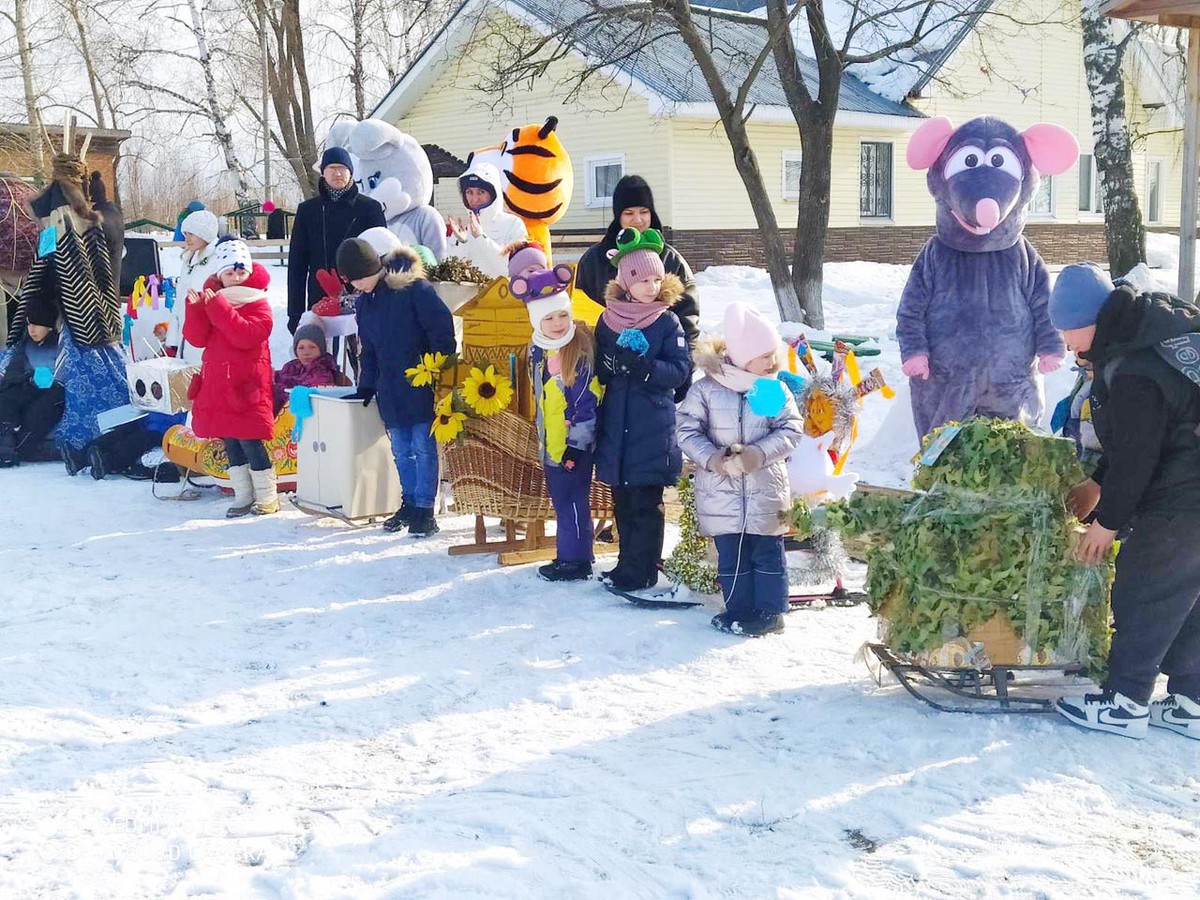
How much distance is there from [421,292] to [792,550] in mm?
2510

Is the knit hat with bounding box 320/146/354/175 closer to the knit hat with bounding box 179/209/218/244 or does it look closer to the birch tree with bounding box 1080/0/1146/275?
the knit hat with bounding box 179/209/218/244

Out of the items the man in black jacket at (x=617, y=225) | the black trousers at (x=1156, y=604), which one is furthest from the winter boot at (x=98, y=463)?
the black trousers at (x=1156, y=604)

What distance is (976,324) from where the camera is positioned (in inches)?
212

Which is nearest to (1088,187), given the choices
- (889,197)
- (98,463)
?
(889,197)

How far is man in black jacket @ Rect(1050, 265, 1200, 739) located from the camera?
3.68 m

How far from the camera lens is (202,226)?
28.5 feet

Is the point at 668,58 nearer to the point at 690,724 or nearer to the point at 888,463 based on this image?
the point at 888,463

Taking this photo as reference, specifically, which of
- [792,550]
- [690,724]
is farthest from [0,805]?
[792,550]

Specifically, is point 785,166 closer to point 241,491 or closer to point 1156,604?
point 241,491

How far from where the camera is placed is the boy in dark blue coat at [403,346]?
6.58 m

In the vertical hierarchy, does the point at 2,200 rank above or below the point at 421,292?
above

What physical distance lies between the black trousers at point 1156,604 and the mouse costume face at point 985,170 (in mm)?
1916

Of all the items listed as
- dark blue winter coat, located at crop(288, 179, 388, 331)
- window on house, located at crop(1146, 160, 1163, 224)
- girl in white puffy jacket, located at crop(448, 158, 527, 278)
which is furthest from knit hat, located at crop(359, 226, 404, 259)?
window on house, located at crop(1146, 160, 1163, 224)

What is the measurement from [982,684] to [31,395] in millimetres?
7655
